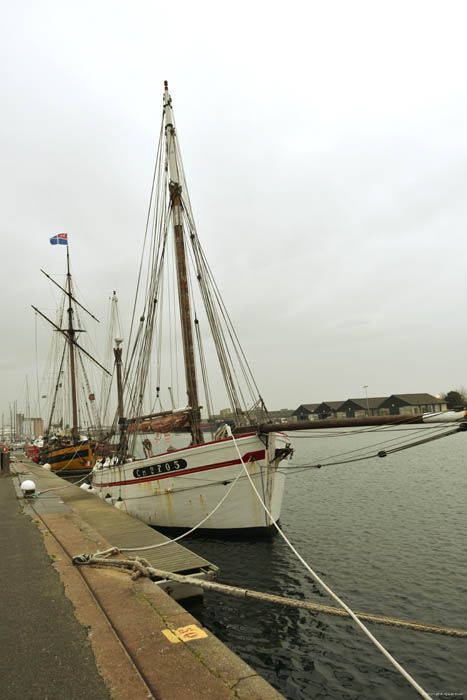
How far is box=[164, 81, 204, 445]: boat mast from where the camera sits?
53.7ft

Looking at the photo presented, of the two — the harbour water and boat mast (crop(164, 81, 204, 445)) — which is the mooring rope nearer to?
the harbour water

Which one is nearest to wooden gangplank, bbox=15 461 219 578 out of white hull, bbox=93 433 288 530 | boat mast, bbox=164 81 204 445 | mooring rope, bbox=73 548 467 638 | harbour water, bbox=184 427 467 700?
mooring rope, bbox=73 548 467 638

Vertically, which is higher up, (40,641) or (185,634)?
(40,641)

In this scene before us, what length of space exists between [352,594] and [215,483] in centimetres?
522

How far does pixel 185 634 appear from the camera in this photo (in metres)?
4.68

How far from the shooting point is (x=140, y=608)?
5355 millimetres

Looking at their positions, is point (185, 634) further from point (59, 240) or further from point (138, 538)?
point (59, 240)

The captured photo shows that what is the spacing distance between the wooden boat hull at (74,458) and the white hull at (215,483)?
961 inches

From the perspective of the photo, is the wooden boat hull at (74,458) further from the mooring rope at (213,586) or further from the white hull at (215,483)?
the mooring rope at (213,586)

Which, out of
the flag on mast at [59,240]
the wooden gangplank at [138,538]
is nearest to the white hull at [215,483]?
the wooden gangplank at [138,538]

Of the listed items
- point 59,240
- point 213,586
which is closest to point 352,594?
point 213,586

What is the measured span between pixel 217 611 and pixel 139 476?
762 cm

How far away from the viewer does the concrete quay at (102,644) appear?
3643 millimetres

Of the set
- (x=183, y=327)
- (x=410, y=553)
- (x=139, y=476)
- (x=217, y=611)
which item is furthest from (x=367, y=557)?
(x=183, y=327)
